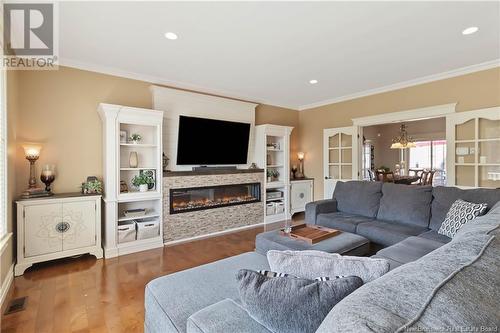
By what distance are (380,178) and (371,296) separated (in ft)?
20.7

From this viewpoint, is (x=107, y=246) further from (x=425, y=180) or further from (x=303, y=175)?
(x=425, y=180)

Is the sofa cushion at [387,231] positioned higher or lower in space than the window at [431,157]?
lower

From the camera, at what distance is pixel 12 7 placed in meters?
2.19

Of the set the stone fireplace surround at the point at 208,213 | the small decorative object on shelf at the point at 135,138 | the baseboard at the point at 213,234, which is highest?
the small decorative object on shelf at the point at 135,138

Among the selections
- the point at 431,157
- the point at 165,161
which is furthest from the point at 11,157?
the point at 431,157

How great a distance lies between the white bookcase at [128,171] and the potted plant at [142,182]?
8 centimetres

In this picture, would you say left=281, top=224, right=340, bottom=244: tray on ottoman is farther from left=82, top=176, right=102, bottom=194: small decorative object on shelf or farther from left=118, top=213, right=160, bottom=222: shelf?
left=82, top=176, right=102, bottom=194: small decorative object on shelf

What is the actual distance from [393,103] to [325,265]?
4.36 meters

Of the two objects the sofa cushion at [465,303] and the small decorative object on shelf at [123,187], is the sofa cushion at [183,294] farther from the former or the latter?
the small decorative object on shelf at [123,187]

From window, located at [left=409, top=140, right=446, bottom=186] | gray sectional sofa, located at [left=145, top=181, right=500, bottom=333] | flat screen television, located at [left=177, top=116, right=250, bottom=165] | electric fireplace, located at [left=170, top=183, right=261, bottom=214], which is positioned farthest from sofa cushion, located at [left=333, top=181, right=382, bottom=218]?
window, located at [left=409, top=140, right=446, bottom=186]

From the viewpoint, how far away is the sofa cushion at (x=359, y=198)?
365 centimetres

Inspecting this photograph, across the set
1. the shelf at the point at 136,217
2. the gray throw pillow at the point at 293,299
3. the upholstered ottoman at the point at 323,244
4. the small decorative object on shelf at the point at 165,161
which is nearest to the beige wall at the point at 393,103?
the upholstered ottoman at the point at 323,244

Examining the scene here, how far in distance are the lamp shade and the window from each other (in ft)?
32.6

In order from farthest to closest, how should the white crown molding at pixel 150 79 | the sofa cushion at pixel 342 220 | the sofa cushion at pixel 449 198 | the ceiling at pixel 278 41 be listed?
the white crown molding at pixel 150 79, the sofa cushion at pixel 342 220, the sofa cushion at pixel 449 198, the ceiling at pixel 278 41
